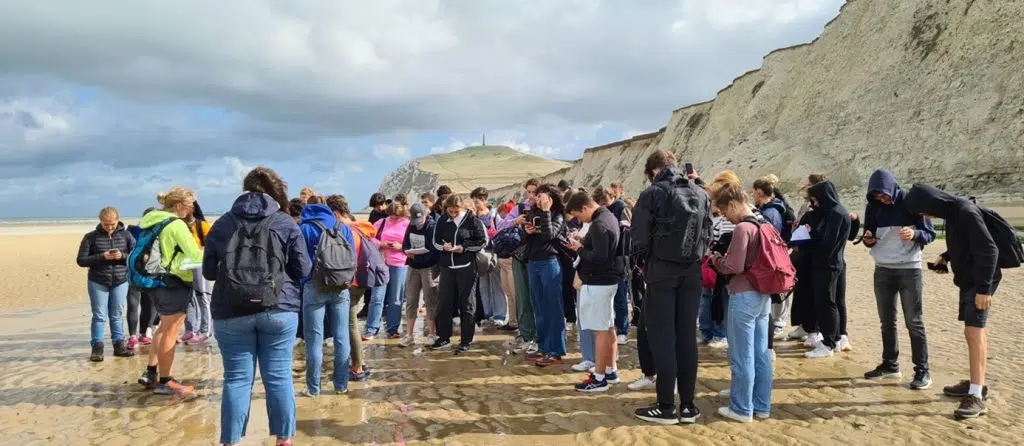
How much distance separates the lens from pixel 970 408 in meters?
4.68

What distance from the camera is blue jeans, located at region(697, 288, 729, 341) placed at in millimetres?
7383

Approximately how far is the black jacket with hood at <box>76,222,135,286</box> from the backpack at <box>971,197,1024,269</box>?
28.5 ft

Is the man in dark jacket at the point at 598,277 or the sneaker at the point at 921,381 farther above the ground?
the man in dark jacket at the point at 598,277

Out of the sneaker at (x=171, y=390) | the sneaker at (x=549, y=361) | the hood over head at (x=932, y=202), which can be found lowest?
the sneaker at (x=549, y=361)

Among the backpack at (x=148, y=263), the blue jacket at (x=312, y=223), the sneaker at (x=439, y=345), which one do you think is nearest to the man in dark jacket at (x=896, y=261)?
the sneaker at (x=439, y=345)

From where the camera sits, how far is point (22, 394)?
19.4ft

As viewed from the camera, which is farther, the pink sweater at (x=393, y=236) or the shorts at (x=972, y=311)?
the pink sweater at (x=393, y=236)

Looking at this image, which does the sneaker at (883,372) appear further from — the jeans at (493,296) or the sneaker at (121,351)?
the sneaker at (121,351)

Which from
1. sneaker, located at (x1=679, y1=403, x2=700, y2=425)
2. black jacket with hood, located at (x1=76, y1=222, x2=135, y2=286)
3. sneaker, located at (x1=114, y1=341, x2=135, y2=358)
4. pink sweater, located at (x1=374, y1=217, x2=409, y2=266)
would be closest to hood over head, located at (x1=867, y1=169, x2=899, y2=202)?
sneaker, located at (x1=679, y1=403, x2=700, y2=425)

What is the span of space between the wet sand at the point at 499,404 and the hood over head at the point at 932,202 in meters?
1.63

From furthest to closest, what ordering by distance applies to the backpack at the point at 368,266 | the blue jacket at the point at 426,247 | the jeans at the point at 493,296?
the jeans at the point at 493,296, the blue jacket at the point at 426,247, the backpack at the point at 368,266

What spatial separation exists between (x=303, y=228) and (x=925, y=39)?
34.6 meters

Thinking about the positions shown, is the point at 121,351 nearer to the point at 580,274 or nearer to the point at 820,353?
the point at 580,274

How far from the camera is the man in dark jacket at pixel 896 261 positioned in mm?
5414
